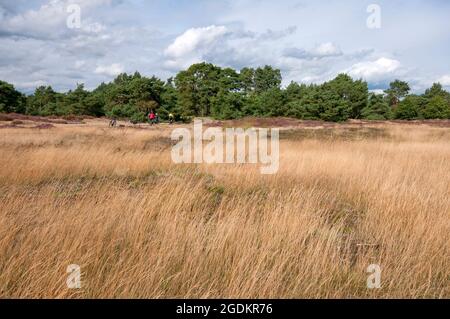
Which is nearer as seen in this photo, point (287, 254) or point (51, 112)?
point (287, 254)

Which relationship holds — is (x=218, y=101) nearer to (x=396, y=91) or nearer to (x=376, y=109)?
(x=376, y=109)

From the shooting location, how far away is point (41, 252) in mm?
2830

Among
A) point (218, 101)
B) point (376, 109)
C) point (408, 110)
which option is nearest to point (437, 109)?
point (408, 110)

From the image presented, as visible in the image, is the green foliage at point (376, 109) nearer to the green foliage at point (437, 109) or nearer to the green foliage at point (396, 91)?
the green foliage at point (437, 109)

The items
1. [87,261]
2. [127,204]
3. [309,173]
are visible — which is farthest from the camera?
[309,173]

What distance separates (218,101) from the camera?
55.2 m

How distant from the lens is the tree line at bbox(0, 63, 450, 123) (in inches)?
2008

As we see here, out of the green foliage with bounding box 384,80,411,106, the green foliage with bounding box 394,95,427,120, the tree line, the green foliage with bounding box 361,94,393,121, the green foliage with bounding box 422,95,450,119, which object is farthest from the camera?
the green foliage with bounding box 384,80,411,106

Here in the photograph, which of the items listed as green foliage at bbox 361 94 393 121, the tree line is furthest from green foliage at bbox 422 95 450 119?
green foliage at bbox 361 94 393 121

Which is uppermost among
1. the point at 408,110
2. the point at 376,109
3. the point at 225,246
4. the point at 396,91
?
the point at 396,91

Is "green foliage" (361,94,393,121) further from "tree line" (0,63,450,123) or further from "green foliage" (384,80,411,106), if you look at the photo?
"green foliage" (384,80,411,106)
